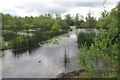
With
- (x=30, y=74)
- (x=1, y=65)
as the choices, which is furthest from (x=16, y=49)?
(x=30, y=74)

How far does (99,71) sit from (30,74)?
10.1ft

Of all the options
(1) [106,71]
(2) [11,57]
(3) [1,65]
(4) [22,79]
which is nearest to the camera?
(1) [106,71]

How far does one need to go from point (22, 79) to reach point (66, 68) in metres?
1.99

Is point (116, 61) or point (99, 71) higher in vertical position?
point (116, 61)

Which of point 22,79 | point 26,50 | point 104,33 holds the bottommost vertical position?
point 22,79

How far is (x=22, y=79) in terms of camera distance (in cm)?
452

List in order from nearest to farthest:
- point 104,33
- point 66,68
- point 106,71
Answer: point 104,33
point 106,71
point 66,68

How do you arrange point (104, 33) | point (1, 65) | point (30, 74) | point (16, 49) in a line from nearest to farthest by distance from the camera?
point (104, 33) → point (30, 74) → point (1, 65) → point (16, 49)

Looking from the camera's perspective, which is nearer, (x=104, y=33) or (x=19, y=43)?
(x=104, y=33)

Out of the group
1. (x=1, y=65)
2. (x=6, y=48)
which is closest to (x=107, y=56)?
(x=1, y=65)

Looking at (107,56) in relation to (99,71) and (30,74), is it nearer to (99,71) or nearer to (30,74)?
(99,71)

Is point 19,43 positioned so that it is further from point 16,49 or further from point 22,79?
point 22,79

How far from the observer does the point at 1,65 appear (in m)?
5.90

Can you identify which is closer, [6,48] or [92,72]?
[92,72]
